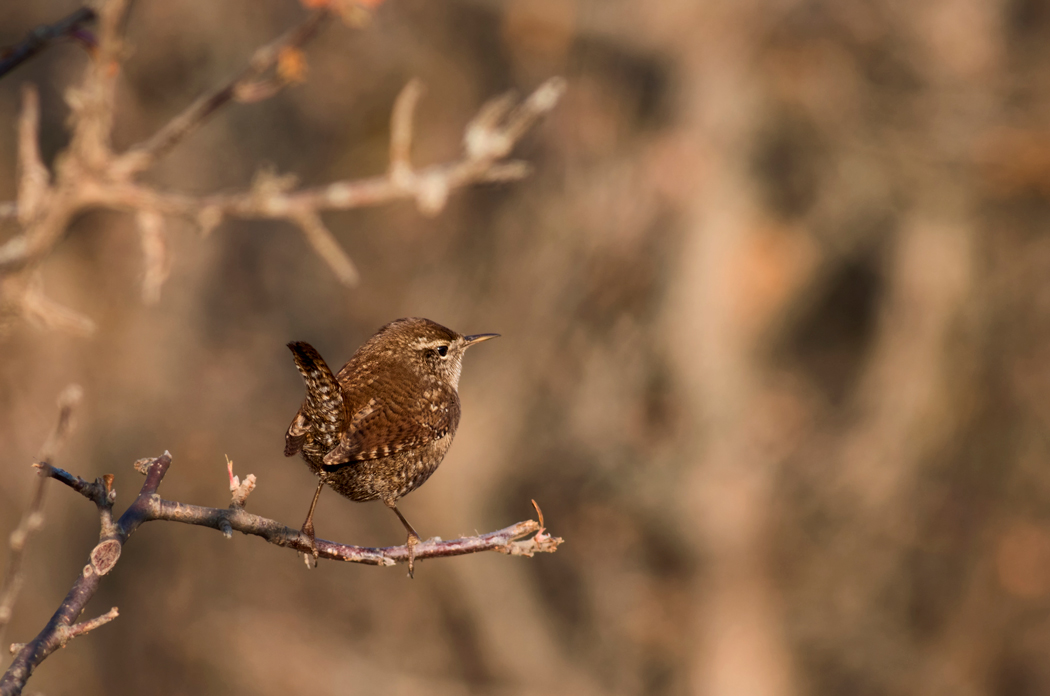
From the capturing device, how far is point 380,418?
216 centimetres

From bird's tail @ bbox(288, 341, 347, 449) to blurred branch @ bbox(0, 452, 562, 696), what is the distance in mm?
287

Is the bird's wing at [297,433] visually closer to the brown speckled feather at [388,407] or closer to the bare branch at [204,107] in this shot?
the brown speckled feather at [388,407]

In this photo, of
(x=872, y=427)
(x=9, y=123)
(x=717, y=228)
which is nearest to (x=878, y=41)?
(x=717, y=228)

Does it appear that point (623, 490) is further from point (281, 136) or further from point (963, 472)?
point (281, 136)

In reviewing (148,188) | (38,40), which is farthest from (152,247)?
(38,40)

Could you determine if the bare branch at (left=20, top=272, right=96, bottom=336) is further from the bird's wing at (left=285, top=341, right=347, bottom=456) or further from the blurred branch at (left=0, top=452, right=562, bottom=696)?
the bird's wing at (left=285, top=341, right=347, bottom=456)

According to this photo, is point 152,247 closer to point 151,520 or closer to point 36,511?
point 151,520

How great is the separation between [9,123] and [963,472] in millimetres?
11851

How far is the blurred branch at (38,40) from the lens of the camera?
1947 millimetres

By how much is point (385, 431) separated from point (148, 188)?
2.36 ft

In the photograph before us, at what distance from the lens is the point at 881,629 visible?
1170 cm

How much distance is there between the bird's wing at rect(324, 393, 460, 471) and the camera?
198 cm

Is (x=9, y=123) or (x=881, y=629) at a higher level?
(x=9, y=123)

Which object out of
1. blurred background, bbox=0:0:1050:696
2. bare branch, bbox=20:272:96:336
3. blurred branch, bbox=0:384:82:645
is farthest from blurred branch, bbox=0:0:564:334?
blurred background, bbox=0:0:1050:696
